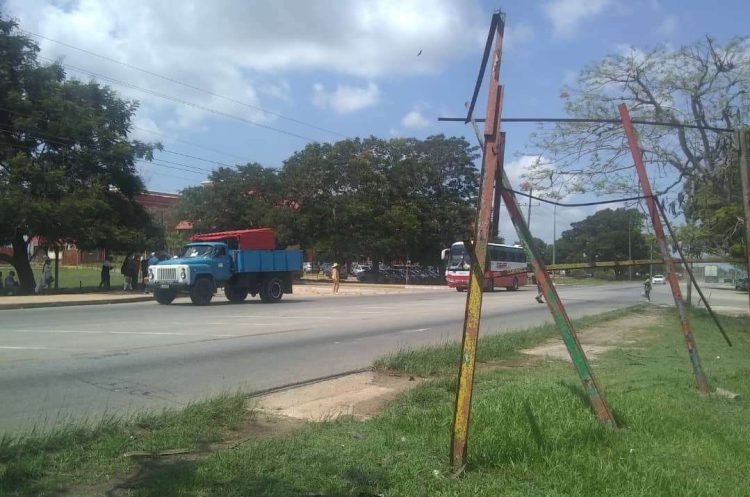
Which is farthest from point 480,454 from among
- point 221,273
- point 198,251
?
point 198,251

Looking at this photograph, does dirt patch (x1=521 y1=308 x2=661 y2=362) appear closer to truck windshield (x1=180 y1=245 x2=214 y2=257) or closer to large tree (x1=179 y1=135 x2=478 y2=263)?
truck windshield (x1=180 y1=245 x2=214 y2=257)

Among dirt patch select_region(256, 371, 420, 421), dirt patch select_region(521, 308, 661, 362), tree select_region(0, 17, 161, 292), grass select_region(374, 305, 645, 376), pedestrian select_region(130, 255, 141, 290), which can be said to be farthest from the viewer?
pedestrian select_region(130, 255, 141, 290)

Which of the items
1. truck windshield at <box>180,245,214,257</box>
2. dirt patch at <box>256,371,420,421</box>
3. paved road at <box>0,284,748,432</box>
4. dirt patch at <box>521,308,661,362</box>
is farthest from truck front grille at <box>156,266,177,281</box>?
dirt patch at <box>256,371,420,421</box>

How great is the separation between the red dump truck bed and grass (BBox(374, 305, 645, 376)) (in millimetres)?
13765

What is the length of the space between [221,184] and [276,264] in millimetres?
26207

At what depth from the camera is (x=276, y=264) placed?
85.1 feet

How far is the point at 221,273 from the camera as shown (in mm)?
23500

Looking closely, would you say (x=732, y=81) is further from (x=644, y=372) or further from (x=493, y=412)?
(x=493, y=412)

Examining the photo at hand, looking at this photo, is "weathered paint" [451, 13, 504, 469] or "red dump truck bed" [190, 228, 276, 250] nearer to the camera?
"weathered paint" [451, 13, 504, 469]

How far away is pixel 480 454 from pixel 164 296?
20.3 meters

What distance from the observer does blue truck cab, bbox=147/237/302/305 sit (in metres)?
22.5

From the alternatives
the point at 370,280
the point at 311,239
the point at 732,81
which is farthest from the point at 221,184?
the point at 732,81

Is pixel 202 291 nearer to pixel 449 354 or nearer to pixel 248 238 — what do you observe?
pixel 248 238

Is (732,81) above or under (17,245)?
above
